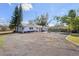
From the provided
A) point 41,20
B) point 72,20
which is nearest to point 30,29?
point 41,20

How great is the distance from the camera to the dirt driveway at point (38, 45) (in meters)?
4.76

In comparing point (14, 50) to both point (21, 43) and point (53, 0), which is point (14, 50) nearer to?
point (21, 43)

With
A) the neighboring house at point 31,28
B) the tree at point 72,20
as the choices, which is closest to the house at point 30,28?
the neighboring house at point 31,28

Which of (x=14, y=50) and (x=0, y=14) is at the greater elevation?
(x=0, y=14)

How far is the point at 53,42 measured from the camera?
4812 mm

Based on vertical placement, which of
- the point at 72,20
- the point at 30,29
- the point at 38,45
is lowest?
the point at 38,45

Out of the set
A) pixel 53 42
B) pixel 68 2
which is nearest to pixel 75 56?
pixel 53 42

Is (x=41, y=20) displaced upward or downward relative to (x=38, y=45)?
upward

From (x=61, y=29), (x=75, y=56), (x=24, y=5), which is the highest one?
(x=24, y=5)

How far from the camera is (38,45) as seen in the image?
4789mm

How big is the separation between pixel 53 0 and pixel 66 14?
10.0 inches

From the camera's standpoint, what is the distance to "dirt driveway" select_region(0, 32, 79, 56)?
476 centimetres

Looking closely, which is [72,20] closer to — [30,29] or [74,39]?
[74,39]

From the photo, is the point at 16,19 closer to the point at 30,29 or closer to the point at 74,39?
the point at 30,29
